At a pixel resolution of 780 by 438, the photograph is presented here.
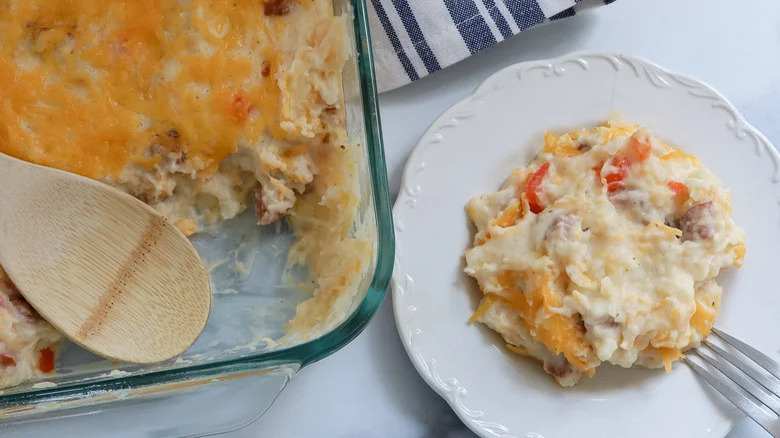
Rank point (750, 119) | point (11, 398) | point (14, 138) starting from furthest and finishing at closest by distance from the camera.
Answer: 1. point (750, 119)
2. point (14, 138)
3. point (11, 398)

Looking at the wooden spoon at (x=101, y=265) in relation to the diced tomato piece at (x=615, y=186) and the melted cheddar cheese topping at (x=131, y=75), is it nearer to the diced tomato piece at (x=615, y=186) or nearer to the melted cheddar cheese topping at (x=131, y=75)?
the melted cheddar cheese topping at (x=131, y=75)

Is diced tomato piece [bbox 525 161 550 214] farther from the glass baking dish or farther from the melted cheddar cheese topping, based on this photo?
the melted cheddar cheese topping

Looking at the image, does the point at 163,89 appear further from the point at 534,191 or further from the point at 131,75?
the point at 534,191

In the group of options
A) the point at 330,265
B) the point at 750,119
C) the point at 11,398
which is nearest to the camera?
the point at 11,398

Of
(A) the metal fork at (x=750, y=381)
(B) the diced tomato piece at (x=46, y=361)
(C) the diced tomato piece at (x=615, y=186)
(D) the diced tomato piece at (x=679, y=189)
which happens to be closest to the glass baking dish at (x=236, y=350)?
(B) the diced tomato piece at (x=46, y=361)

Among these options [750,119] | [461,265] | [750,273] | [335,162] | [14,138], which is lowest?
[750,273]

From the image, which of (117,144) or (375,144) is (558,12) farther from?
(117,144)

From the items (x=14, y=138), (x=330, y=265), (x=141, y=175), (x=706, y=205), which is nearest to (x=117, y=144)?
(x=141, y=175)
